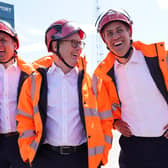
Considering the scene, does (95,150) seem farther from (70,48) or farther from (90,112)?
(70,48)

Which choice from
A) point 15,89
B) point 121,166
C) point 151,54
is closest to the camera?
point 151,54

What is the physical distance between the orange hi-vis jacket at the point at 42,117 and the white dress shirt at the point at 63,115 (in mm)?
68

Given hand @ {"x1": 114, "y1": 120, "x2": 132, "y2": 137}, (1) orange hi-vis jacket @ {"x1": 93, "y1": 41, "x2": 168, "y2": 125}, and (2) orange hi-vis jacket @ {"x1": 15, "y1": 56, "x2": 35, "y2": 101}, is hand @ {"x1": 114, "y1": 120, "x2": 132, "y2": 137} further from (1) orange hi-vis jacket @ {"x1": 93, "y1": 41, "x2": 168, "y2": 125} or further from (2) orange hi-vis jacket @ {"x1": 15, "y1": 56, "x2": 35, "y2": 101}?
(2) orange hi-vis jacket @ {"x1": 15, "y1": 56, "x2": 35, "y2": 101}

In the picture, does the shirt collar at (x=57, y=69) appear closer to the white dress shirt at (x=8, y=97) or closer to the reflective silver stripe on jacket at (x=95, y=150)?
the white dress shirt at (x=8, y=97)

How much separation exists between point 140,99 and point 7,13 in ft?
21.0

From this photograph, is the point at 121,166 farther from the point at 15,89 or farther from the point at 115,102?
the point at 15,89

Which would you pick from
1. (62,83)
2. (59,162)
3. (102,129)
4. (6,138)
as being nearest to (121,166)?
(102,129)

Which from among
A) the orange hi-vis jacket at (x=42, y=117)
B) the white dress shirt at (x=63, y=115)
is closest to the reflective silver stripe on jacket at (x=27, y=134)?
the orange hi-vis jacket at (x=42, y=117)

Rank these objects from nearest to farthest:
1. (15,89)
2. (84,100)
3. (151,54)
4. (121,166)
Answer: (84,100) → (151,54) → (121,166) → (15,89)

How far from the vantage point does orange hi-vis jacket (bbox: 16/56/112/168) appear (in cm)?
247

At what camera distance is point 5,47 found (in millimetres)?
3082

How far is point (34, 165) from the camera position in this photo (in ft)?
8.54

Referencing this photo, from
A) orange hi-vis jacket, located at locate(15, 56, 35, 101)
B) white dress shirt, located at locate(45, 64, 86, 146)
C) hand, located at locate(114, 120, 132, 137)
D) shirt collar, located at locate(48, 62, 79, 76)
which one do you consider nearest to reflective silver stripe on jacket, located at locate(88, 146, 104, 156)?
white dress shirt, located at locate(45, 64, 86, 146)

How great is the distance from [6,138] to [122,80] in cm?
161
